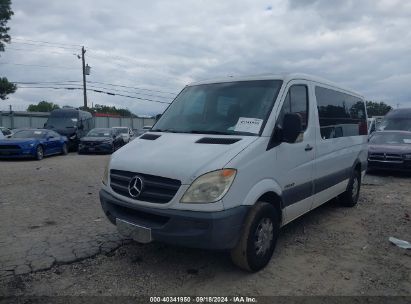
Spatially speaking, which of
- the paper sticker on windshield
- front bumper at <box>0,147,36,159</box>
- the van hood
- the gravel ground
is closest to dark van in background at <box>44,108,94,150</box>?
front bumper at <box>0,147,36,159</box>

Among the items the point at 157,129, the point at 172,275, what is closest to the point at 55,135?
the point at 157,129

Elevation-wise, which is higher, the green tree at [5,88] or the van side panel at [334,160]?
the green tree at [5,88]

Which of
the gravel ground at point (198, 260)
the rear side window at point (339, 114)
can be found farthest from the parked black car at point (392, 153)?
the gravel ground at point (198, 260)

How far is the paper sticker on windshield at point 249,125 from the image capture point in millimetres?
4250

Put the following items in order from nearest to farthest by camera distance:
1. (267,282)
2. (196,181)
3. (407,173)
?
(196,181) → (267,282) → (407,173)

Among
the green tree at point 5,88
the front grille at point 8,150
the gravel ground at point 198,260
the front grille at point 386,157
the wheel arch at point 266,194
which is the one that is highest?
the green tree at point 5,88

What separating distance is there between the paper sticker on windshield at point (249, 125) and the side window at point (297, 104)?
26cm

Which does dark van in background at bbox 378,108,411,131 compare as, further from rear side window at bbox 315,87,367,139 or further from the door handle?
the door handle

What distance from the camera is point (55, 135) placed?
1838 centimetres

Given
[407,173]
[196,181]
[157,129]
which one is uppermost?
[157,129]

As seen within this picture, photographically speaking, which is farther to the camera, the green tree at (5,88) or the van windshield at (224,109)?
the green tree at (5,88)

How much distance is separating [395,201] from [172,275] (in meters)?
5.99

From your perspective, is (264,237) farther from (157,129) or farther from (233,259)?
(157,129)

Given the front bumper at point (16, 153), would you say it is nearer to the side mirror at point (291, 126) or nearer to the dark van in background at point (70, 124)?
the dark van in background at point (70, 124)
